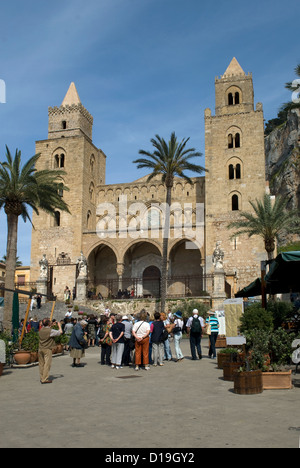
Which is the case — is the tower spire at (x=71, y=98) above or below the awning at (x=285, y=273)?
above

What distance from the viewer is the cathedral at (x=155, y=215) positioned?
33.6m

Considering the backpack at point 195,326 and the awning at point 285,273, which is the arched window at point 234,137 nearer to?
the awning at point 285,273

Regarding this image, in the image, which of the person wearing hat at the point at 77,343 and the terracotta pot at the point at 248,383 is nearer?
the terracotta pot at the point at 248,383

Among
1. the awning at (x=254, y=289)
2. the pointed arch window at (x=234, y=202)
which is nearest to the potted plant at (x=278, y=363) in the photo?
the awning at (x=254, y=289)

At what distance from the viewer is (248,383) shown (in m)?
7.20

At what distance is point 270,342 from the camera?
8.40 m

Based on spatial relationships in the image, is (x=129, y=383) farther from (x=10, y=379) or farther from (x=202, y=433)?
(x=202, y=433)

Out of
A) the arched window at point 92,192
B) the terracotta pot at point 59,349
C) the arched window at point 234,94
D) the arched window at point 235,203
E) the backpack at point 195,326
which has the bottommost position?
the terracotta pot at point 59,349

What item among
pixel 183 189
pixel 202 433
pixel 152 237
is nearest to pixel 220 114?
pixel 183 189

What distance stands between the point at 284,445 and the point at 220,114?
112ft

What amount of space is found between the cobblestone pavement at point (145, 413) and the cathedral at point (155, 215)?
23.5m

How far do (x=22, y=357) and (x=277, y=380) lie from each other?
702 centimetres

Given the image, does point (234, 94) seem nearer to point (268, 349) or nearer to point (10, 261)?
point (10, 261)
